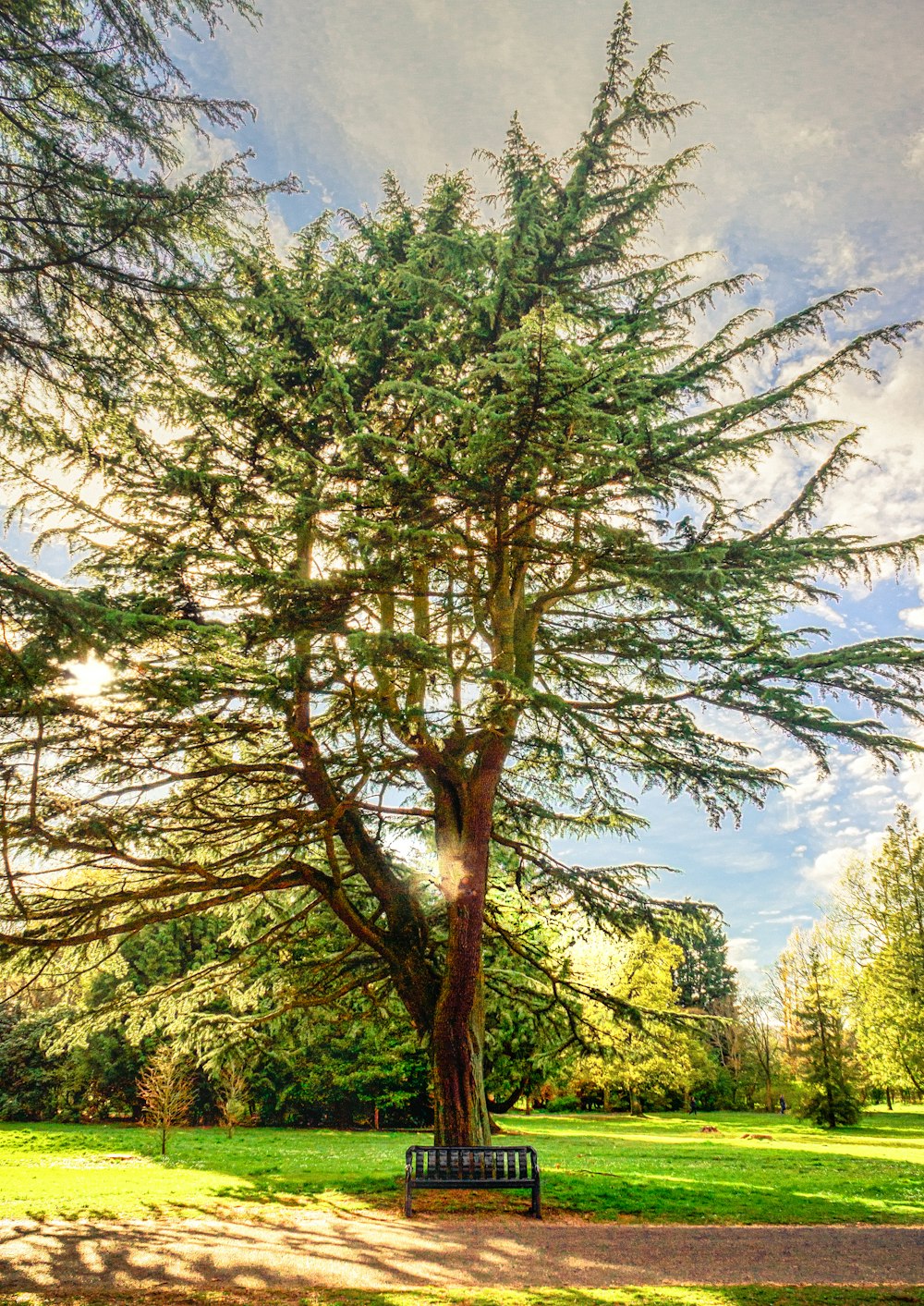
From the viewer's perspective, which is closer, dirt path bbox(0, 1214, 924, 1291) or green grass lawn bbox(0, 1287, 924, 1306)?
green grass lawn bbox(0, 1287, 924, 1306)

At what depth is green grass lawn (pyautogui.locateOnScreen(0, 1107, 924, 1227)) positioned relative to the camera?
9.27 metres

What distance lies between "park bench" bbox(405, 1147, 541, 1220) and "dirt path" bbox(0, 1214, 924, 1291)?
1.17 ft

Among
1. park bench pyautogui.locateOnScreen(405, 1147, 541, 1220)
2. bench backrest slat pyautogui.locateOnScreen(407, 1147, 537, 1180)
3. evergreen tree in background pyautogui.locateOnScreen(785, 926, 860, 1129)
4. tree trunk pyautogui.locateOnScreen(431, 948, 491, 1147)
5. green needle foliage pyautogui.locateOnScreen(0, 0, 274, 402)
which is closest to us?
green needle foliage pyautogui.locateOnScreen(0, 0, 274, 402)

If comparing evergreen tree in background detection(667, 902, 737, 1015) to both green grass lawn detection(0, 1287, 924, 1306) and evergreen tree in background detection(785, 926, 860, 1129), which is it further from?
green grass lawn detection(0, 1287, 924, 1306)

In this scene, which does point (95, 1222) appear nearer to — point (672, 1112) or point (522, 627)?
point (522, 627)

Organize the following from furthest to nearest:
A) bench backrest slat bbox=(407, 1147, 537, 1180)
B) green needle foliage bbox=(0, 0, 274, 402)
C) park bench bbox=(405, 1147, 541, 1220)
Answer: bench backrest slat bbox=(407, 1147, 537, 1180), park bench bbox=(405, 1147, 541, 1220), green needle foliage bbox=(0, 0, 274, 402)

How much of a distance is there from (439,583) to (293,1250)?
327 inches

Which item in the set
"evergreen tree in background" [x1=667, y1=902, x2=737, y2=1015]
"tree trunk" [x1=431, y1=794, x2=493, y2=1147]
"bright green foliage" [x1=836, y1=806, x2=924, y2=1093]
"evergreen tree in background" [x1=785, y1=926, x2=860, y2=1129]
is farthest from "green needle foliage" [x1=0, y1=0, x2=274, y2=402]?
"evergreen tree in background" [x1=667, y1=902, x2=737, y2=1015]

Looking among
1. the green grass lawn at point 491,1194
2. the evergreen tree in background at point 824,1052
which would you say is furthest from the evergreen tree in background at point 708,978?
the green grass lawn at point 491,1194

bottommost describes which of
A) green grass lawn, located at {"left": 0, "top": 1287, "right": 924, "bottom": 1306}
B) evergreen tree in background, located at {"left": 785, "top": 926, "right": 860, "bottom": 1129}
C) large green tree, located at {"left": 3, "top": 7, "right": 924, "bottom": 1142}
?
evergreen tree in background, located at {"left": 785, "top": 926, "right": 860, "bottom": 1129}

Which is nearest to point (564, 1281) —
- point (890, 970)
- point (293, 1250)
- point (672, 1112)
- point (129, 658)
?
point (293, 1250)

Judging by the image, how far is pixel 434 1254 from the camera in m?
6.85

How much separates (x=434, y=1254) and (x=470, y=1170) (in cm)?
169

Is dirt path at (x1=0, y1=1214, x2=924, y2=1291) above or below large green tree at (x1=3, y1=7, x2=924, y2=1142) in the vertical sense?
below
